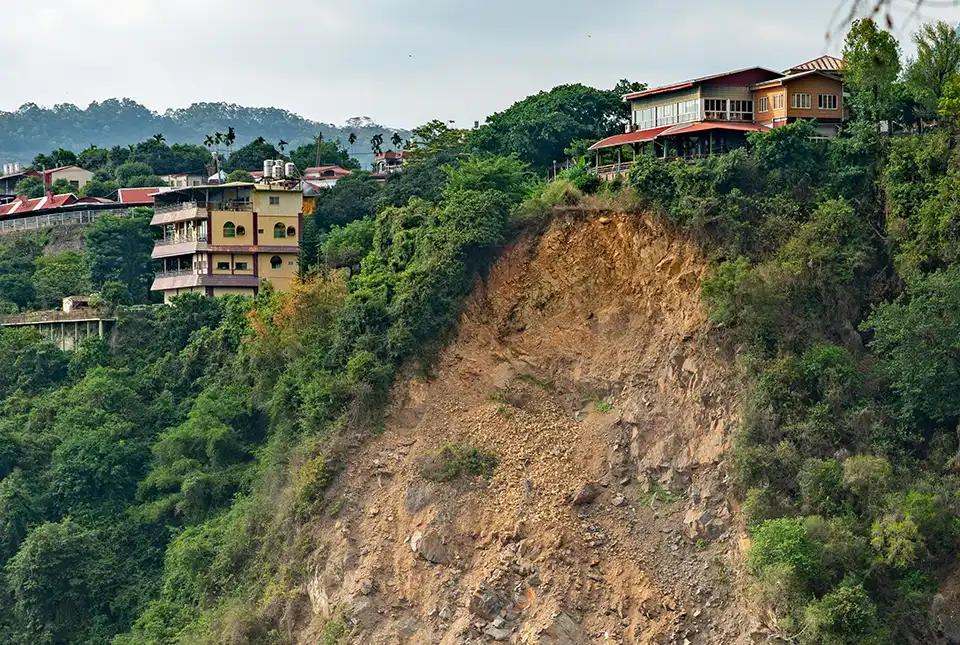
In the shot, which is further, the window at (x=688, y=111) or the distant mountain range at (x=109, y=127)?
the distant mountain range at (x=109, y=127)

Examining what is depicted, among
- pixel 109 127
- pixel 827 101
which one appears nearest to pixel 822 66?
pixel 827 101

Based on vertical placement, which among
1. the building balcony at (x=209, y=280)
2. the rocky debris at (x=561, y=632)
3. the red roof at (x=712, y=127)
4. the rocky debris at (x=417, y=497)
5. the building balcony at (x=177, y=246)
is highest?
the red roof at (x=712, y=127)

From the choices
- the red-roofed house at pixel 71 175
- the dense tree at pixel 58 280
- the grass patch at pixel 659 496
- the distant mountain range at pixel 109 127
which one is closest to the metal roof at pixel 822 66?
the grass patch at pixel 659 496

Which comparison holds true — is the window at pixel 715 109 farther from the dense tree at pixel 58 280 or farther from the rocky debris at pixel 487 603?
the dense tree at pixel 58 280

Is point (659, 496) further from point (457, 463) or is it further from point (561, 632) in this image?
point (457, 463)

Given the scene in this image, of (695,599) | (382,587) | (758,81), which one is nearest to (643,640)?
(695,599)

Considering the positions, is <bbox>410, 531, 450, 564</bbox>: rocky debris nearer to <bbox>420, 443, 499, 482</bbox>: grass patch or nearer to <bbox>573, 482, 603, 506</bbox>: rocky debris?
<bbox>420, 443, 499, 482</bbox>: grass patch
